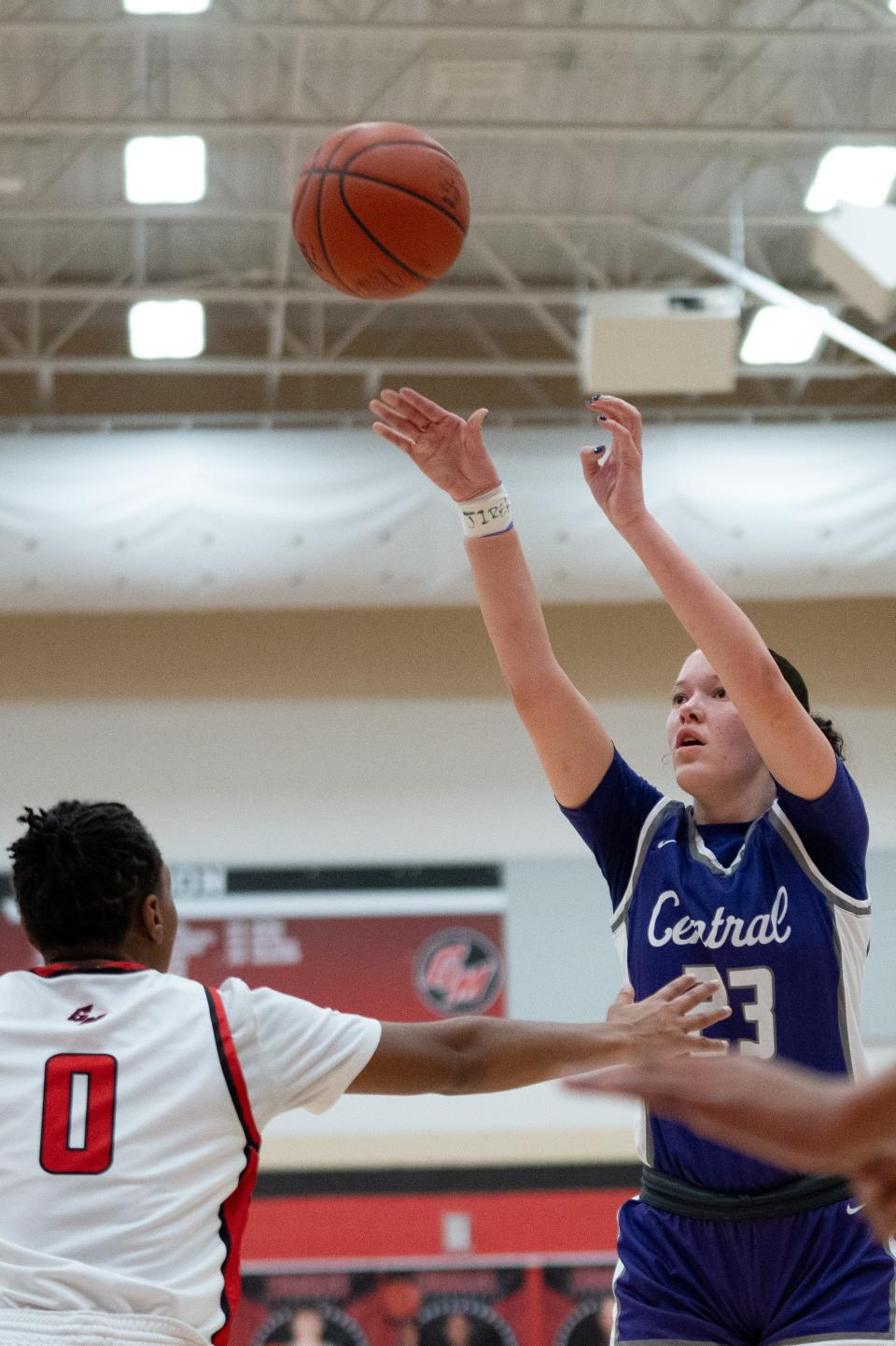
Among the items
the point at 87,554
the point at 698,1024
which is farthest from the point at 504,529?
the point at 87,554

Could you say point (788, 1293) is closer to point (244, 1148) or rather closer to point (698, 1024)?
point (698, 1024)

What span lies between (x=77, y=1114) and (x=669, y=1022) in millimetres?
976

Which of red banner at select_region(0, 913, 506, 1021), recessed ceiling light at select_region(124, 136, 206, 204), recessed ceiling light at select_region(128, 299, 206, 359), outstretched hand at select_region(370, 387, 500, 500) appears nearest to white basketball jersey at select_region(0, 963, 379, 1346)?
outstretched hand at select_region(370, 387, 500, 500)

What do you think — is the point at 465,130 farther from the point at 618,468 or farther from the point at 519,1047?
the point at 519,1047

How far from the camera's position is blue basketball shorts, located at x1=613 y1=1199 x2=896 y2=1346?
290cm

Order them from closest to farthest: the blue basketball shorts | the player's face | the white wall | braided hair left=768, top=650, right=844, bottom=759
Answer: the blue basketball shorts < the player's face < braided hair left=768, top=650, right=844, bottom=759 < the white wall

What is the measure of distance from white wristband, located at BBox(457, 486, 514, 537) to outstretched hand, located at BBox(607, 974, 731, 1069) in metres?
1.18

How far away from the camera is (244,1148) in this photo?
2672 mm

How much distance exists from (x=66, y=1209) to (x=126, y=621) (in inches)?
396

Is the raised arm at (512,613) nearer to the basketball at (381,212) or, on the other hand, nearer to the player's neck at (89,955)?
the player's neck at (89,955)

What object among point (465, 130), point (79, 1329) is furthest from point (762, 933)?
point (465, 130)

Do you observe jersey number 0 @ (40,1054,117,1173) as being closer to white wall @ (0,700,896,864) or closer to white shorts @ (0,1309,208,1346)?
white shorts @ (0,1309,208,1346)

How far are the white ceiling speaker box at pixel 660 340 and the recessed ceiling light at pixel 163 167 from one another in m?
2.41

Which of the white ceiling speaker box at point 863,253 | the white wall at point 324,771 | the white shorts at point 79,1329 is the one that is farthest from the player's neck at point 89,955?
the white wall at point 324,771
